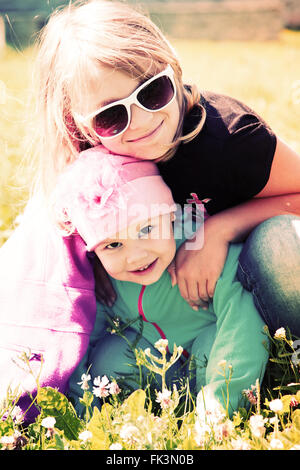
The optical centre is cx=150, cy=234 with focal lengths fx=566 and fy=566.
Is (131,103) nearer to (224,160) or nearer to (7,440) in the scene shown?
(224,160)

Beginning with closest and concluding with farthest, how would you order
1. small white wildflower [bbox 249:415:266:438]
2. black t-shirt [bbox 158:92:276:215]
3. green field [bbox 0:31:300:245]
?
small white wildflower [bbox 249:415:266:438], black t-shirt [bbox 158:92:276:215], green field [bbox 0:31:300:245]

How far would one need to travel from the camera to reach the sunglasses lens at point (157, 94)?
2.05 metres

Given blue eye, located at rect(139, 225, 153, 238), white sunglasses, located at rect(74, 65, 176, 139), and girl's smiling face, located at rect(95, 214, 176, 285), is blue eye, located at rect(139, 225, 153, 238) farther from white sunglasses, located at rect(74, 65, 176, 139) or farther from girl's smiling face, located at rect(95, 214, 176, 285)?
white sunglasses, located at rect(74, 65, 176, 139)

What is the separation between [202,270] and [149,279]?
21 cm

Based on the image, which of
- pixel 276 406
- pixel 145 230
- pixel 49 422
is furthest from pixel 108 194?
pixel 276 406

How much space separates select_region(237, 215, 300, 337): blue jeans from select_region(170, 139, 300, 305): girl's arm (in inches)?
4.3

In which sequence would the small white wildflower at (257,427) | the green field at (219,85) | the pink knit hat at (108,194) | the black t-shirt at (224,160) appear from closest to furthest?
1. the small white wildflower at (257,427)
2. the pink knit hat at (108,194)
3. the black t-shirt at (224,160)
4. the green field at (219,85)

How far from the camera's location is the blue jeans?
1.99 meters

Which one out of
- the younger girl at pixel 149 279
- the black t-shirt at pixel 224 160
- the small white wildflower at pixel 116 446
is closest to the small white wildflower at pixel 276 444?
the younger girl at pixel 149 279

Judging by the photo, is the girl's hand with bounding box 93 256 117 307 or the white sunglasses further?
the girl's hand with bounding box 93 256 117 307

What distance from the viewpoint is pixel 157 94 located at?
6.81 feet

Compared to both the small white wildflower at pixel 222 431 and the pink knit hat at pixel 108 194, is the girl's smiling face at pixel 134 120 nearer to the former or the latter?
the pink knit hat at pixel 108 194

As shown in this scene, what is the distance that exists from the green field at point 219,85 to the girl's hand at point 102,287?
23.2 inches

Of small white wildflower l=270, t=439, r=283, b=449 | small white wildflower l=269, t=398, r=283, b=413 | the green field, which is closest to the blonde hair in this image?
the green field
